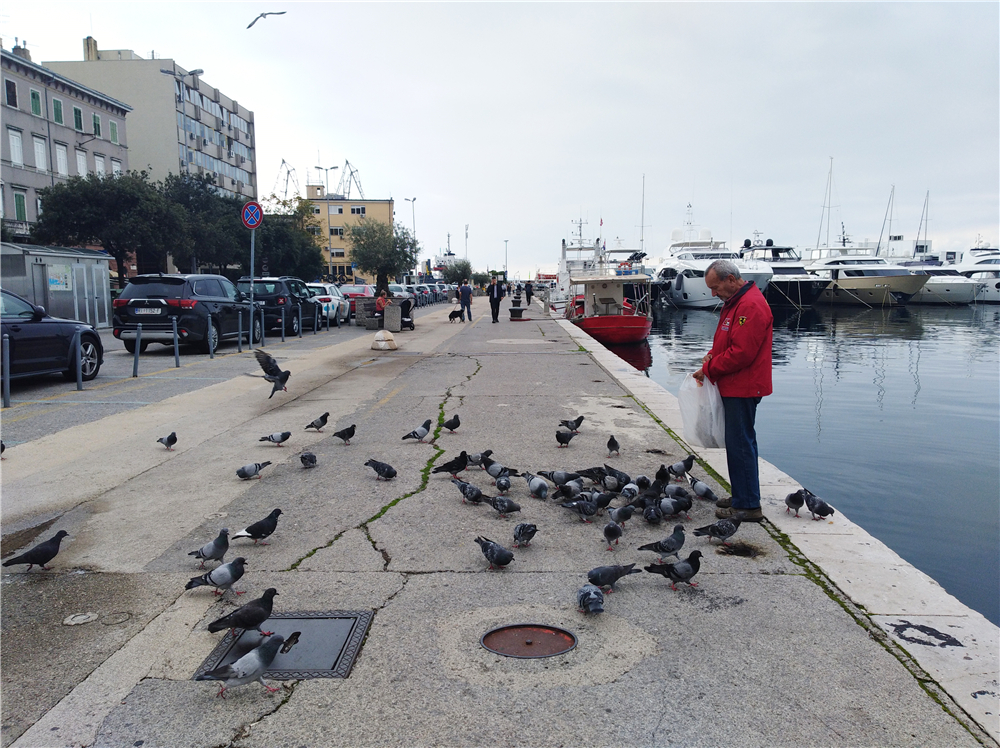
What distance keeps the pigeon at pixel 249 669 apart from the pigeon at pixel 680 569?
227cm

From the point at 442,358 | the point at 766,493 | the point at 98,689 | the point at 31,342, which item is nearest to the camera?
the point at 98,689

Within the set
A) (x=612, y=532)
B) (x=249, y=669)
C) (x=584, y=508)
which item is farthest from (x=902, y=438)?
(x=249, y=669)

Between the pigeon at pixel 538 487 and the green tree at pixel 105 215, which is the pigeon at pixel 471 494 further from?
the green tree at pixel 105 215

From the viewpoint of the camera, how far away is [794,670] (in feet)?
11.1

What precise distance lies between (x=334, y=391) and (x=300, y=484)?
18.5 ft

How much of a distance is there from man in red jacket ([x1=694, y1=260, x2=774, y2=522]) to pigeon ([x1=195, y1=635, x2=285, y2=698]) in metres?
3.64

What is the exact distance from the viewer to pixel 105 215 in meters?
33.2

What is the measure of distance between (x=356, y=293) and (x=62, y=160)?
23.0 metres

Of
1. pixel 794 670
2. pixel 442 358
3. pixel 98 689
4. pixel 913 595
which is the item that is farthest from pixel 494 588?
pixel 442 358

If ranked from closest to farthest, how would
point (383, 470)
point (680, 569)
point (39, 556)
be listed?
1. point (680, 569)
2. point (39, 556)
3. point (383, 470)

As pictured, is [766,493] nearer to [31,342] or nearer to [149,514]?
[149,514]

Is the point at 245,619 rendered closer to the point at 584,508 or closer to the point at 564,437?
the point at 584,508

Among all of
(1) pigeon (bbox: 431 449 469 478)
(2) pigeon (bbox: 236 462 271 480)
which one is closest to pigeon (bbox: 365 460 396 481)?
(1) pigeon (bbox: 431 449 469 478)

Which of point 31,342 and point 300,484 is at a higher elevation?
point 31,342
